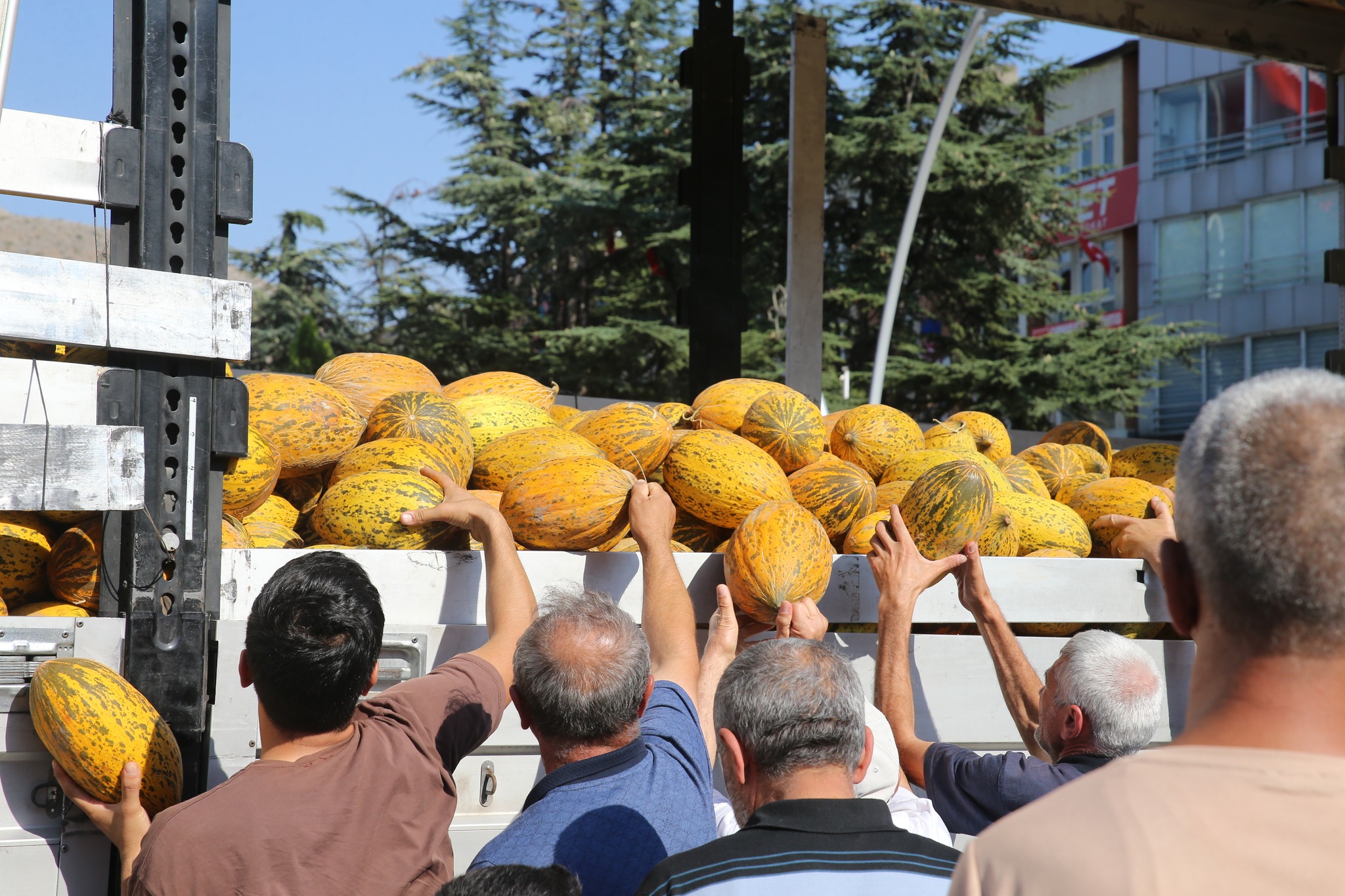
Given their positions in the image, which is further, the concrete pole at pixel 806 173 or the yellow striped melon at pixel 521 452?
the concrete pole at pixel 806 173

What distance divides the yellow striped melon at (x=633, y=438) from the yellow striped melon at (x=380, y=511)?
0.68 meters

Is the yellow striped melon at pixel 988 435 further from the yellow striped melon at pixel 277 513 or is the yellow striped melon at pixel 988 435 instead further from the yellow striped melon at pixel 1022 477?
the yellow striped melon at pixel 277 513

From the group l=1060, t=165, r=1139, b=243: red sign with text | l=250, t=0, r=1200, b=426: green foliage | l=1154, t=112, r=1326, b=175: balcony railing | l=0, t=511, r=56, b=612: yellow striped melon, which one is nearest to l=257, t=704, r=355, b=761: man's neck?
l=0, t=511, r=56, b=612: yellow striped melon

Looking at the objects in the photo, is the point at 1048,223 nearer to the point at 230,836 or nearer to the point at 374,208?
the point at 374,208

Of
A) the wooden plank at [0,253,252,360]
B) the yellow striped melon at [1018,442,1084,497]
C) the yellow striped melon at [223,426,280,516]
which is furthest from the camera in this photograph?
the yellow striped melon at [1018,442,1084,497]

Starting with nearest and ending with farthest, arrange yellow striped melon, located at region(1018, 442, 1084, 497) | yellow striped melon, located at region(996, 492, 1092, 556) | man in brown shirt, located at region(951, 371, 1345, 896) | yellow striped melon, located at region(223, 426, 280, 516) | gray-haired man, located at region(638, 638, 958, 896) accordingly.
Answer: man in brown shirt, located at region(951, 371, 1345, 896) < gray-haired man, located at region(638, 638, 958, 896) < yellow striped melon, located at region(223, 426, 280, 516) < yellow striped melon, located at region(996, 492, 1092, 556) < yellow striped melon, located at region(1018, 442, 1084, 497)

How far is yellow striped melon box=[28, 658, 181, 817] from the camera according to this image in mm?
2385

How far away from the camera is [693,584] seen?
11.1 ft

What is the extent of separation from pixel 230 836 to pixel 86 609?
1.10 m

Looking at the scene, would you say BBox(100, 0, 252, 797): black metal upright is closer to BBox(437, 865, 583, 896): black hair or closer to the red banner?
BBox(437, 865, 583, 896): black hair

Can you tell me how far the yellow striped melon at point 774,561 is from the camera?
319 centimetres

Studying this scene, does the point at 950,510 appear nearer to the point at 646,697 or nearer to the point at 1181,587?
the point at 646,697

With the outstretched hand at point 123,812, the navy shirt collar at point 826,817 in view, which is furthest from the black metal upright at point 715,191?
the navy shirt collar at point 826,817

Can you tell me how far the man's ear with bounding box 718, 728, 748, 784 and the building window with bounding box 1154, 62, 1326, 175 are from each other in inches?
1202
